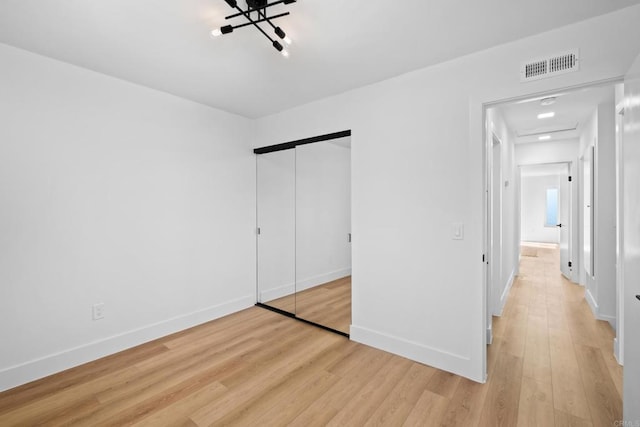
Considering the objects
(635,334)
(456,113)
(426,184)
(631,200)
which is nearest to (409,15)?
(456,113)

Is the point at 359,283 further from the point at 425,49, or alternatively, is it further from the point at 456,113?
the point at 425,49

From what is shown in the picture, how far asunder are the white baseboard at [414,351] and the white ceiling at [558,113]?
2.33m

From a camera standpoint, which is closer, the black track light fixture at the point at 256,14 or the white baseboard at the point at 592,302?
the black track light fixture at the point at 256,14

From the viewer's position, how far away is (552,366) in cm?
247

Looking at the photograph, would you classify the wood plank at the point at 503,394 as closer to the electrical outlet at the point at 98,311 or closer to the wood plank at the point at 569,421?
the wood plank at the point at 569,421

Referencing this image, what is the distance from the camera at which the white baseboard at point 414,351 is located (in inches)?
92.6

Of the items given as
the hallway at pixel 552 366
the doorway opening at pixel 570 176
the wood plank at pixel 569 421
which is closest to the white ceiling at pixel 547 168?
the doorway opening at pixel 570 176

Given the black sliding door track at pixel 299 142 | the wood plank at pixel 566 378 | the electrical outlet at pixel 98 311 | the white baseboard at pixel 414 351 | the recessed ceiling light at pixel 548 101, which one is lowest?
the wood plank at pixel 566 378

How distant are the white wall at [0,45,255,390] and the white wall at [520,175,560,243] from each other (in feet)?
38.6

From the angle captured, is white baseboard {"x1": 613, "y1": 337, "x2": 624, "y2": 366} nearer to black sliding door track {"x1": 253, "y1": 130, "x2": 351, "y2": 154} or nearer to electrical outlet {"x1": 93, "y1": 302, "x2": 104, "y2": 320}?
black sliding door track {"x1": 253, "y1": 130, "x2": 351, "y2": 154}

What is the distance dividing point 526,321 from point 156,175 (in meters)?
4.52

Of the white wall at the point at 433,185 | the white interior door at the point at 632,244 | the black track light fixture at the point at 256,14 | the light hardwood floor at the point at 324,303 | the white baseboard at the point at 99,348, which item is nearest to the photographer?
the white interior door at the point at 632,244

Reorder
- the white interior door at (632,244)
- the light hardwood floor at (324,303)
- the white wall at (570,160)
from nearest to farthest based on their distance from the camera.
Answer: the white interior door at (632,244)
the light hardwood floor at (324,303)
the white wall at (570,160)

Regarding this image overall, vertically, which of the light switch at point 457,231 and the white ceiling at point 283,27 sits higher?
the white ceiling at point 283,27
